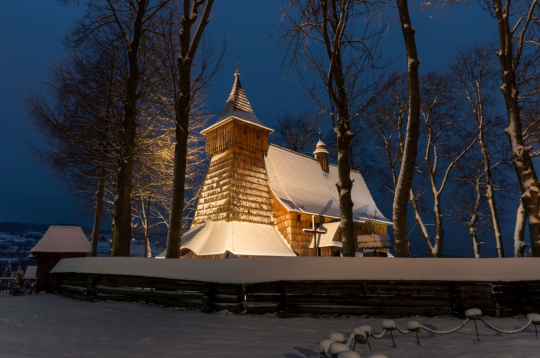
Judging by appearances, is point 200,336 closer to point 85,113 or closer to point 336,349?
point 336,349

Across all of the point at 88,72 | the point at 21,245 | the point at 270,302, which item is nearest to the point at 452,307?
the point at 270,302

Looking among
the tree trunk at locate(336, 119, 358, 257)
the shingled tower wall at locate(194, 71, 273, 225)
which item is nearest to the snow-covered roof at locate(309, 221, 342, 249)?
the shingled tower wall at locate(194, 71, 273, 225)

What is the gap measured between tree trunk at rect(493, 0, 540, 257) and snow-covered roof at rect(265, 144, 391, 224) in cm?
1285

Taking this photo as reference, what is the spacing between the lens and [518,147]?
33.8ft

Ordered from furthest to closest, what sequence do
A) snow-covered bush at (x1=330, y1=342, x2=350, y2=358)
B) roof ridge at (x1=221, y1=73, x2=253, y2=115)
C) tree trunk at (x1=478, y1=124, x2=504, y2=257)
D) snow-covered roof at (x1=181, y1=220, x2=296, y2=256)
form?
roof ridge at (x1=221, y1=73, x2=253, y2=115)
snow-covered roof at (x1=181, y1=220, x2=296, y2=256)
tree trunk at (x1=478, y1=124, x2=504, y2=257)
snow-covered bush at (x1=330, y1=342, x2=350, y2=358)

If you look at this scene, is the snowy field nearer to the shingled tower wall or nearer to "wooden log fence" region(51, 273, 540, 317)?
"wooden log fence" region(51, 273, 540, 317)

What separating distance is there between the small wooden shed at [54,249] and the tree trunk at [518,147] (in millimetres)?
15079

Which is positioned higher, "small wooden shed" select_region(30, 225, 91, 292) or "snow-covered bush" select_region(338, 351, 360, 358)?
"small wooden shed" select_region(30, 225, 91, 292)

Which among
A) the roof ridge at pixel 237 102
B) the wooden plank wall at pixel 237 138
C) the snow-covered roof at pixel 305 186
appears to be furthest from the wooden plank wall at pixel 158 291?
the roof ridge at pixel 237 102

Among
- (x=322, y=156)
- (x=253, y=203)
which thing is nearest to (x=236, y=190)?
(x=253, y=203)

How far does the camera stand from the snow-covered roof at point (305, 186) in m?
23.5

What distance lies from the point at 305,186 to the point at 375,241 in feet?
35.6

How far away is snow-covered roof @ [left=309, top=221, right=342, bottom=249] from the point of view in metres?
21.6

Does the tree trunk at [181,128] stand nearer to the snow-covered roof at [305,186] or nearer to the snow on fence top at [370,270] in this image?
the snow on fence top at [370,270]
